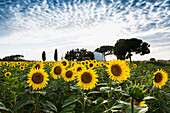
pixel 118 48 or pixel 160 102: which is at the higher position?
pixel 118 48

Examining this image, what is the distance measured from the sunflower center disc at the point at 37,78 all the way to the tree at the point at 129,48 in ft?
129

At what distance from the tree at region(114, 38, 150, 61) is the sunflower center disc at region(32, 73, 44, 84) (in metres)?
39.3

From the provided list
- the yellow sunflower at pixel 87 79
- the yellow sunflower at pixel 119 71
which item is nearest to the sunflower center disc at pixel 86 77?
the yellow sunflower at pixel 87 79

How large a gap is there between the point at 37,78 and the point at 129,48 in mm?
41107

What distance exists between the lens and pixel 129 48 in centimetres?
4066

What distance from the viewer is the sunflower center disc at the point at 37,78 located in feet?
9.18

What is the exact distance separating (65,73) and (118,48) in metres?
39.1

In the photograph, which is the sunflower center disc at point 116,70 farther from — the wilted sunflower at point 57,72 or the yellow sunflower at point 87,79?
the wilted sunflower at point 57,72

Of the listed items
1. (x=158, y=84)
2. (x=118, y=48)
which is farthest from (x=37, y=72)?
(x=118, y=48)

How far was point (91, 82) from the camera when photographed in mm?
2746

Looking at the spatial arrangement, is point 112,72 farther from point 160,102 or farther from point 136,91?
point 136,91

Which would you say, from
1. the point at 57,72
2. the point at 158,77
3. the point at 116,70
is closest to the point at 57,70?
the point at 57,72

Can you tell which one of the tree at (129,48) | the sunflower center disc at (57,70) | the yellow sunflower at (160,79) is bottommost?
the yellow sunflower at (160,79)

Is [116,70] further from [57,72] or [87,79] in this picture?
[57,72]
